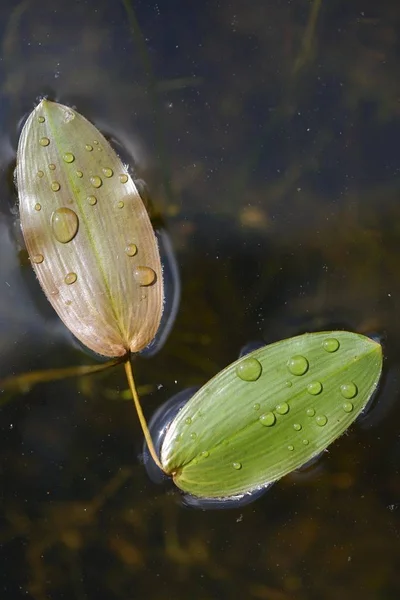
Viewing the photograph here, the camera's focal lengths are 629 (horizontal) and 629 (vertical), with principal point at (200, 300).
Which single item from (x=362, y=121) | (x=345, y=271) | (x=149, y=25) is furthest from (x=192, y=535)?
(x=149, y=25)

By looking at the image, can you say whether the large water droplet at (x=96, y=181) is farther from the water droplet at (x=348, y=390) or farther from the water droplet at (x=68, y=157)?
the water droplet at (x=348, y=390)

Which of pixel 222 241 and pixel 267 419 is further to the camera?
pixel 222 241

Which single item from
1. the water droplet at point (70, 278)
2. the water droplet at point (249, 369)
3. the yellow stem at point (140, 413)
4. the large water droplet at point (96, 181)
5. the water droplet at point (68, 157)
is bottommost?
the yellow stem at point (140, 413)

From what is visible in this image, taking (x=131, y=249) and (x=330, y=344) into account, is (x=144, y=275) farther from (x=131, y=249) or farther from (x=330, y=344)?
(x=330, y=344)

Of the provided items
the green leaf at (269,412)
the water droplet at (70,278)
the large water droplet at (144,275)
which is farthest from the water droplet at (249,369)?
the water droplet at (70,278)

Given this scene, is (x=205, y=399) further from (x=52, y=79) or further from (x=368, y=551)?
(x=52, y=79)

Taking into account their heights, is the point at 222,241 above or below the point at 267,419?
above

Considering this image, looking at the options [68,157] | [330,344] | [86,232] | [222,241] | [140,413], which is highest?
[68,157]

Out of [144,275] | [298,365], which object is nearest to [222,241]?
[144,275]
